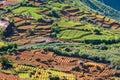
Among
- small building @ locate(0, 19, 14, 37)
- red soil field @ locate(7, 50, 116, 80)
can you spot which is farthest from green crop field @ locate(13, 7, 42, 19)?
red soil field @ locate(7, 50, 116, 80)

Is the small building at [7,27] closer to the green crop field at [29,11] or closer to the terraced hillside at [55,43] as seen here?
the terraced hillside at [55,43]

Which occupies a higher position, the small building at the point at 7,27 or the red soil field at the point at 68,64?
the small building at the point at 7,27

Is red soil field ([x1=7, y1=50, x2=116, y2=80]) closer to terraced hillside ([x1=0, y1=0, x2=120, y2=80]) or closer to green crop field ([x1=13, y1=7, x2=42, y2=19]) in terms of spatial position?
terraced hillside ([x1=0, y1=0, x2=120, y2=80])

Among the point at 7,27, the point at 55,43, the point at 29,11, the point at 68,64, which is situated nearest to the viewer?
the point at 68,64

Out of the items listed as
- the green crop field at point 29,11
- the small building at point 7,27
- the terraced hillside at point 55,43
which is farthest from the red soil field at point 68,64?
the green crop field at point 29,11

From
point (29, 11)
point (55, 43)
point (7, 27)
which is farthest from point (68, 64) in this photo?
point (29, 11)

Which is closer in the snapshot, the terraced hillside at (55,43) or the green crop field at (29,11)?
the terraced hillside at (55,43)

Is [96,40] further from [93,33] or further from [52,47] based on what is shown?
[52,47]

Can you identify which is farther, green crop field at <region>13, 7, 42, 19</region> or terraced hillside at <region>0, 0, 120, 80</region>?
green crop field at <region>13, 7, 42, 19</region>

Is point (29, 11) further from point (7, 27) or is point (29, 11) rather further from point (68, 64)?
point (68, 64)

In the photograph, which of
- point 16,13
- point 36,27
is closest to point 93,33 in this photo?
point 36,27

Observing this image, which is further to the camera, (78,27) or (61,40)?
(78,27)
